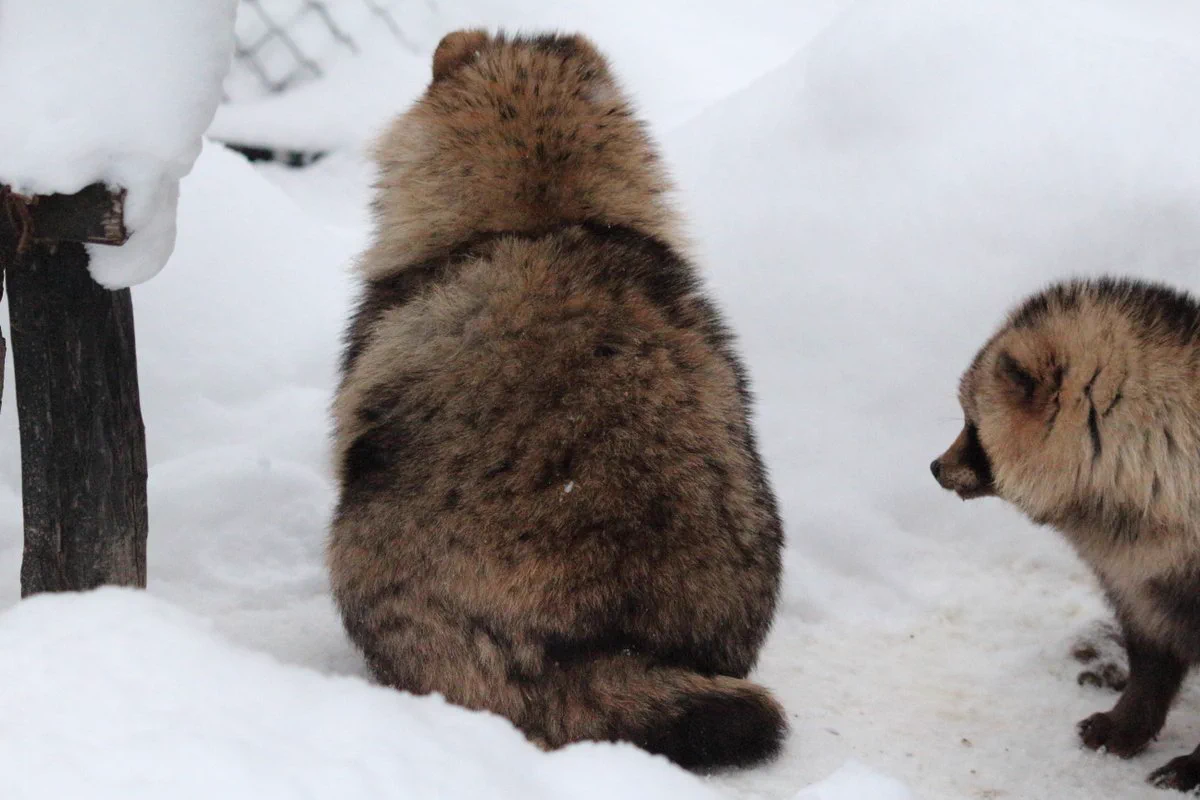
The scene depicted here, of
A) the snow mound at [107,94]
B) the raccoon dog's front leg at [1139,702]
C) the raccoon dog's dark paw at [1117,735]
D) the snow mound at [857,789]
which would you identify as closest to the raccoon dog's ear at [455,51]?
the snow mound at [107,94]

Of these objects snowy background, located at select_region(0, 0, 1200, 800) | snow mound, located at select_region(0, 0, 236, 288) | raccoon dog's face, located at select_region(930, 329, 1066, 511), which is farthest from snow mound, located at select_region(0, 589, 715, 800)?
raccoon dog's face, located at select_region(930, 329, 1066, 511)

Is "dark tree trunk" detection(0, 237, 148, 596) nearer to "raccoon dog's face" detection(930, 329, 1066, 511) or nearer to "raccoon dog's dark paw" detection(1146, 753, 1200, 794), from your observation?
"raccoon dog's face" detection(930, 329, 1066, 511)

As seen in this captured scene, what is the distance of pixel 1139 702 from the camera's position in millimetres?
3188

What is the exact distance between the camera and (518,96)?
3.24m

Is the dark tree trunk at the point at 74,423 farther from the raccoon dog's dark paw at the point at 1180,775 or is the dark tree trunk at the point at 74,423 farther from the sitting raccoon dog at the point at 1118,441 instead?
the raccoon dog's dark paw at the point at 1180,775

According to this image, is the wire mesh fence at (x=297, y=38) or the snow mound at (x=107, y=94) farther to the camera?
the wire mesh fence at (x=297, y=38)

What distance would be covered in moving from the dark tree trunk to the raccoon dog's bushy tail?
1073mm

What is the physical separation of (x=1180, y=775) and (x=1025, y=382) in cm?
104

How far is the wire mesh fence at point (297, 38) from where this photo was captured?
8117 mm

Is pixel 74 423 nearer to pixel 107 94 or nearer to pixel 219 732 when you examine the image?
pixel 107 94

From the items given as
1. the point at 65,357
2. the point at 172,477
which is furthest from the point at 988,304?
the point at 65,357

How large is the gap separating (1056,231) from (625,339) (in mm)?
2338

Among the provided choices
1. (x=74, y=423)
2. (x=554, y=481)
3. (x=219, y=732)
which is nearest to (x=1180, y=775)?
(x=554, y=481)

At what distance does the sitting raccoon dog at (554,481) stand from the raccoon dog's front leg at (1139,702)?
92 cm
